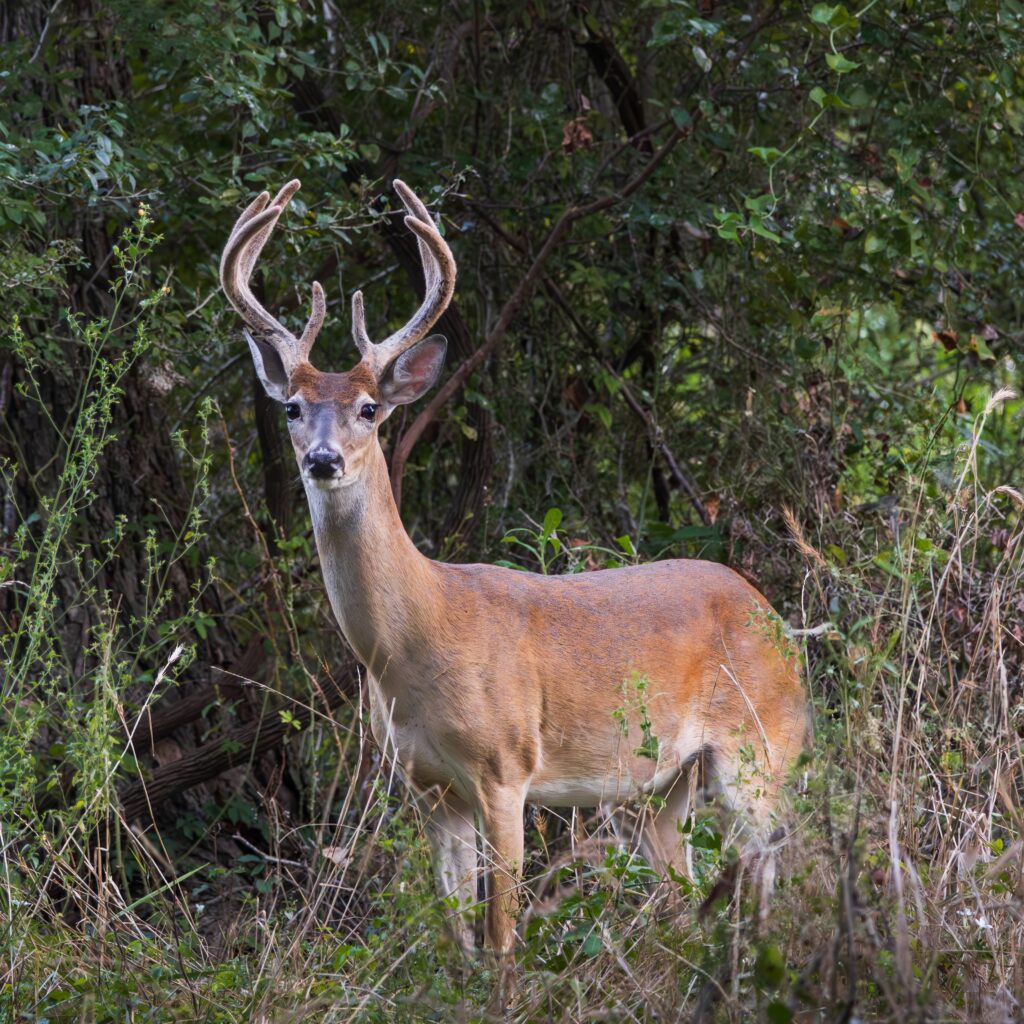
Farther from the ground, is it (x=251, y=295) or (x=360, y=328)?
(x=251, y=295)

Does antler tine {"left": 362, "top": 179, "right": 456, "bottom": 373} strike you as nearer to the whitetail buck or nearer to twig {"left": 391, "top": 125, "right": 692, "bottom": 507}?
the whitetail buck

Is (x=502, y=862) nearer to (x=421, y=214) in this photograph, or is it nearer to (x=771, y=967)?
(x=771, y=967)

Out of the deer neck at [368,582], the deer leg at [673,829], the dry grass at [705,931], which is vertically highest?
the deer neck at [368,582]

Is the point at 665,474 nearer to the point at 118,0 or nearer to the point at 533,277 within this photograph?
the point at 533,277

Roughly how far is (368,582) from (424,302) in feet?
3.16

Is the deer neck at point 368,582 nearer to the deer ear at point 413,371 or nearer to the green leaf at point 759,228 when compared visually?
the deer ear at point 413,371

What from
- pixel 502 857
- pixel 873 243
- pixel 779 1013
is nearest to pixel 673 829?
pixel 502 857

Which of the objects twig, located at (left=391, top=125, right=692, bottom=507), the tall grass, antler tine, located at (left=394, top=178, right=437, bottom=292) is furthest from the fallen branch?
antler tine, located at (left=394, top=178, right=437, bottom=292)

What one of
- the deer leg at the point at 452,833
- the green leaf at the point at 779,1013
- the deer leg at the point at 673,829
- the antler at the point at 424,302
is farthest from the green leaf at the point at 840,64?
the green leaf at the point at 779,1013

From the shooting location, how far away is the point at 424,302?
4.98m

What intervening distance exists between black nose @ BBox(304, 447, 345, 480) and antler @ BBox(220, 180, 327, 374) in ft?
1.60

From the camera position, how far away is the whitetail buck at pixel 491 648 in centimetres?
470

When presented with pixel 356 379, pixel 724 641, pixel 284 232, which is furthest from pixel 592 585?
pixel 284 232

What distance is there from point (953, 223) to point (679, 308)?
4.82ft
